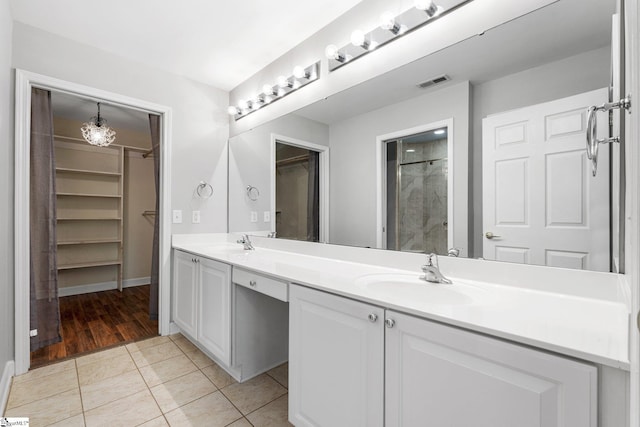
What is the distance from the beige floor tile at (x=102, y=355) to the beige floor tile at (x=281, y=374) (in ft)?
3.73

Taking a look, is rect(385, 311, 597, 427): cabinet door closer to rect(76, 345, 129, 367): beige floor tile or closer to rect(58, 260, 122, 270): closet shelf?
rect(76, 345, 129, 367): beige floor tile

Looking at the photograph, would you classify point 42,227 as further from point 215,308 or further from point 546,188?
point 546,188

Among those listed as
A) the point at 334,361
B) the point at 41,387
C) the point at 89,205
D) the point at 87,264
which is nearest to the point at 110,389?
the point at 41,387

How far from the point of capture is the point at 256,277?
156 cm

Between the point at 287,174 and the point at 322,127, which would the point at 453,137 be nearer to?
the point at 322,127

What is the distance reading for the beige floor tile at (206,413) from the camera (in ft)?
4.86

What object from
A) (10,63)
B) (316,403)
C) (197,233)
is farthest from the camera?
(197,233)

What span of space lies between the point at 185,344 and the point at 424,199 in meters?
2.11

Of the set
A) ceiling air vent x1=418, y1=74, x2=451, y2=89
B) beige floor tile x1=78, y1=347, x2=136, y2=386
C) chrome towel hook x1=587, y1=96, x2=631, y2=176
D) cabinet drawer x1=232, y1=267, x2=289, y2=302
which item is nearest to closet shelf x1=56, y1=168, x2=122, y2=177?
beige floor tile x1=78, y1=347, x2=136, y2=386

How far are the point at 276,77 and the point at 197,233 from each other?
4.92 ft

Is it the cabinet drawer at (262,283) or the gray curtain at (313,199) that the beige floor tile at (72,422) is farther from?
the gray curtain at (313,199)

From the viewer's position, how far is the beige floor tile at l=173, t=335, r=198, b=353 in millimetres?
2273

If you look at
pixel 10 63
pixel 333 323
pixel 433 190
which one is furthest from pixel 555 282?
pixel 10 63

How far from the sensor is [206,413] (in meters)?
1.55
